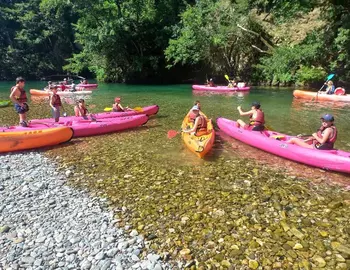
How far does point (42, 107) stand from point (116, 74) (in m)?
20.3

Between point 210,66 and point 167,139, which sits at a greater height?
point 210,66

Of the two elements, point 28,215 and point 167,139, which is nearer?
point 28,215

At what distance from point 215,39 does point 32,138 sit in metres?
21.9

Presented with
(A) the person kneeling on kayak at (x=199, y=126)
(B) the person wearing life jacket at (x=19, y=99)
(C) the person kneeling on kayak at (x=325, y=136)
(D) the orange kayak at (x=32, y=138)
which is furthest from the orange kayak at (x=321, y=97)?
(B) the person wearing life jacket at (x=19, y=99)


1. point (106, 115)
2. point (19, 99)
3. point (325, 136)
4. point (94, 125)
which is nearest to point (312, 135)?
point (325, 136)

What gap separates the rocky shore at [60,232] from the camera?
4141mm

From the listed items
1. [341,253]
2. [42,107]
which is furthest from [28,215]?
[42,107]

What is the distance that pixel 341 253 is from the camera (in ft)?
14.4

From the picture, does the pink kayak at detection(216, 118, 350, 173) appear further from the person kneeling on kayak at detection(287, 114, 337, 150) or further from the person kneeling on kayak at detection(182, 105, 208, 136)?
the person kneeling on kayak at detection(182, 105, 208, 136)

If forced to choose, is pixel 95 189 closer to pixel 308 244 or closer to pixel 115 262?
pixel 115 262

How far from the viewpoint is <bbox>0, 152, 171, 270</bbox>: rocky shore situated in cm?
414

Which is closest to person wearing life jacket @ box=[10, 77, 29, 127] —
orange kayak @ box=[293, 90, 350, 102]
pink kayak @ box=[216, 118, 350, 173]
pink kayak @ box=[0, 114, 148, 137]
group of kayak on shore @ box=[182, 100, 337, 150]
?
pink kayak @ box=[0, 114, 148, 137]

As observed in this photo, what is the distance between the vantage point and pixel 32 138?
29.5 ft

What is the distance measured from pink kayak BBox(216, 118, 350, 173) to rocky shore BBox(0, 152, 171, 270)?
15.7 ft
